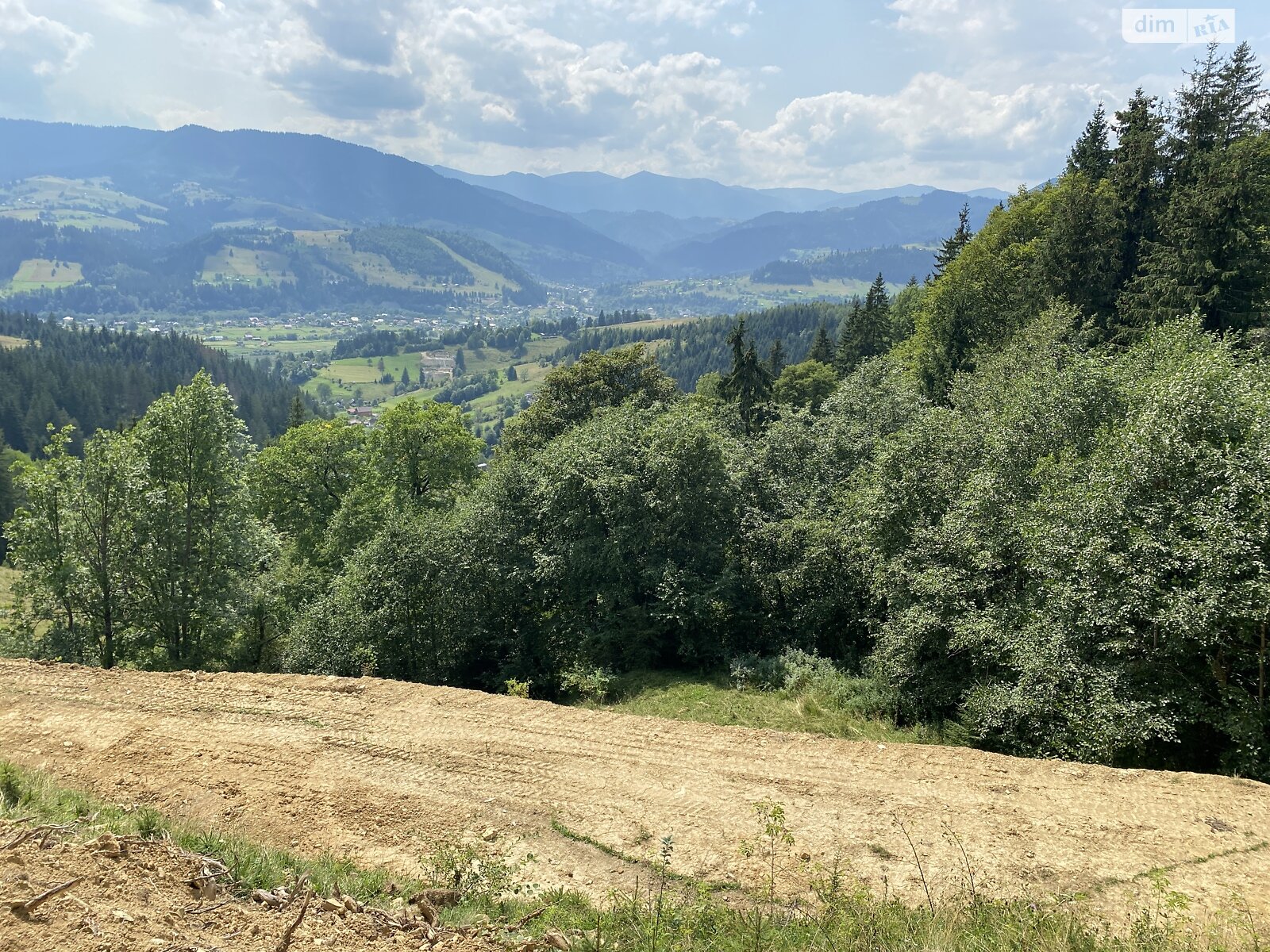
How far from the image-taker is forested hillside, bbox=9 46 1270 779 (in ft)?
46.4

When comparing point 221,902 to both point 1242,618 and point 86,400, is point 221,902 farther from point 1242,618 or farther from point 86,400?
point 86,400

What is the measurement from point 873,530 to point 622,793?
12.2 m

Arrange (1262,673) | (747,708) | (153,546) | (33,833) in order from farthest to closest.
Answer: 1. (153,546)
2. (747,708)
3. (1262,673)
4. (33,833)

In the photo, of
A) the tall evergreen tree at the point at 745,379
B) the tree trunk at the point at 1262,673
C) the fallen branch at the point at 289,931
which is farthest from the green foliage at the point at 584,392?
the fallen branch at the point at 289,931

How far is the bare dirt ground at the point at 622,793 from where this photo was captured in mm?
10492

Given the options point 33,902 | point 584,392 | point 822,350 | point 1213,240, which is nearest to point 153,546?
point 33,902

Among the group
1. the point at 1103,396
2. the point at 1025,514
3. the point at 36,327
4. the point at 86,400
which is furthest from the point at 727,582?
the point at 36,327

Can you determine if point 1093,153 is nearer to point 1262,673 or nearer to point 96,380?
point 1262,673

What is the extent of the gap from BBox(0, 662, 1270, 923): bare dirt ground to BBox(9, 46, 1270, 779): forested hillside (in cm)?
256

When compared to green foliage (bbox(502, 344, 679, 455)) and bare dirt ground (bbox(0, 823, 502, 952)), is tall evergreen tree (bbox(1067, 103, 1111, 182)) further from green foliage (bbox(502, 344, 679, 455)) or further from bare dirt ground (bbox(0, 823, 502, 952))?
bare dirt ground (bbox(0, 823, 502, 952))

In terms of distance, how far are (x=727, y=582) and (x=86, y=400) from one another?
155 m

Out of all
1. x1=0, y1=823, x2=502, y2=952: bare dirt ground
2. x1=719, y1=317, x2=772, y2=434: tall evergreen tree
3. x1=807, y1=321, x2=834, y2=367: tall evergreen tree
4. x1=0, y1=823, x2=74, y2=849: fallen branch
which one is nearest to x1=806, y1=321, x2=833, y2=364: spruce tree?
x1=807, y1=321, x2=834, y2=367: tall evergreen tree

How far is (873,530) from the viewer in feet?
68.8

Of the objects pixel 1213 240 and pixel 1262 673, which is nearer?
pixel 1262 673
